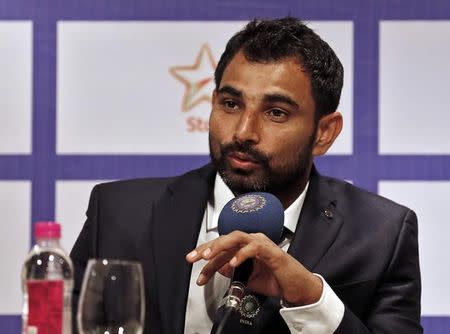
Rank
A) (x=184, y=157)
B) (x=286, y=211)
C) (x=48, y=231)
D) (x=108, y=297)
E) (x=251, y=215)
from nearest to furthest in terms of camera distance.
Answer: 1. (x=108, y=297)
2. (x=48, y=231)
3. (x=251, y=215)
4. (x=286, y=211)
5. (x=184, y=157)

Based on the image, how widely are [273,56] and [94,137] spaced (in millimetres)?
870

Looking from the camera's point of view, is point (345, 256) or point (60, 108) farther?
point (60, 108)

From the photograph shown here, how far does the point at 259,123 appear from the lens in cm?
223

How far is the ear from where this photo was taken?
8.05 ft

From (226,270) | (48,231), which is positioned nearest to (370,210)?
(226,270)

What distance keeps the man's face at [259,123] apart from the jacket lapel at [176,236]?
0.15 m

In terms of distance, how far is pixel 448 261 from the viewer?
9.73 feet

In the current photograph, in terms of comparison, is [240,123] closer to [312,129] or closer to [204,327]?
[312,129]

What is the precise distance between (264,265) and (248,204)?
0.17m

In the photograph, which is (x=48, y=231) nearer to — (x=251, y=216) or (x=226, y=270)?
(x=251, y=216)

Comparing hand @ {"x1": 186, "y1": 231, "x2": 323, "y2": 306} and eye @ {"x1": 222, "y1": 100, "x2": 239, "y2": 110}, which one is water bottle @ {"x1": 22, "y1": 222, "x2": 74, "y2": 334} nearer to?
hand @ {"x1": 186, "y1": 231, "x2": 323, "y2": 306}

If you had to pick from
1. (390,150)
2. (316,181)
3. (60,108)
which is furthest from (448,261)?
(60,108)

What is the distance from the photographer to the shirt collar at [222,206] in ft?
7.72

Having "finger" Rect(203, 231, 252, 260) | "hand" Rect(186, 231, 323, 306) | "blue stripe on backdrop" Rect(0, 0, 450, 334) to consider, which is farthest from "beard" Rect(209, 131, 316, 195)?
"blue stripe on backdrop" Rect(0, 0, 450, 334)
